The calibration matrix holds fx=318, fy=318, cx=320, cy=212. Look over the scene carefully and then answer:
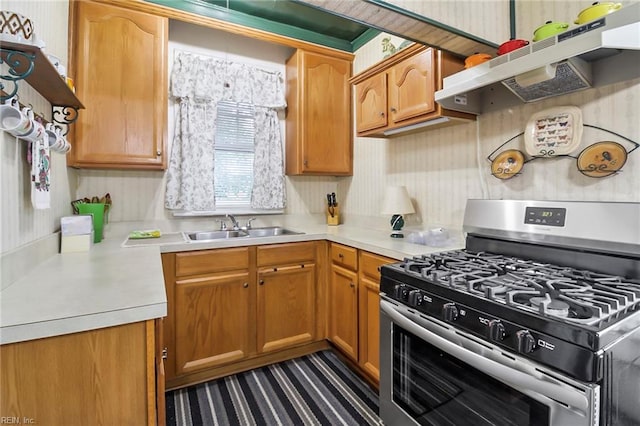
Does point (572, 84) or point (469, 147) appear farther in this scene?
point (469, 147)

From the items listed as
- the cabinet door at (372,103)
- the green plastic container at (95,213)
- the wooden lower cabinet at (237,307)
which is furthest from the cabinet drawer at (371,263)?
the green plastic container at (95,213)

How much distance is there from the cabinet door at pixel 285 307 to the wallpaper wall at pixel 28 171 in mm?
1244

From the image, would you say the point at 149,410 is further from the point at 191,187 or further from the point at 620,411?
the point at 191,187

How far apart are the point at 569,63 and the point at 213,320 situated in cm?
229

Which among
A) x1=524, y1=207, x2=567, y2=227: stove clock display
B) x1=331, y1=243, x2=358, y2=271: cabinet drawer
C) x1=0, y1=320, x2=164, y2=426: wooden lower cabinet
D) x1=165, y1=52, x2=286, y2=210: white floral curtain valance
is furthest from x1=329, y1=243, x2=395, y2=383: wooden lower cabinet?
x1=0, y1=320, x2=164, y2=426: wooden lower cabinet

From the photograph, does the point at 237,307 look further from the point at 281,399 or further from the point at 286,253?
the point at 281,399

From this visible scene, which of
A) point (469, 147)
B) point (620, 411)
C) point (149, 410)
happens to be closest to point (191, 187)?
point (149, 410)

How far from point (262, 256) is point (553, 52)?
1.90 meters

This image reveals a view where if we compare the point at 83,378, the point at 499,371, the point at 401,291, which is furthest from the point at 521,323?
the point at 83,378

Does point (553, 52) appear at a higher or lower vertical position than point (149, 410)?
higher

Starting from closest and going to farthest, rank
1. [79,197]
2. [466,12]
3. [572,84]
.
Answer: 1. [572,84]
2. [466,12]
3. [79,197]

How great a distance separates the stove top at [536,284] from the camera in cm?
88

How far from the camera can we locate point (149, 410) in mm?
917

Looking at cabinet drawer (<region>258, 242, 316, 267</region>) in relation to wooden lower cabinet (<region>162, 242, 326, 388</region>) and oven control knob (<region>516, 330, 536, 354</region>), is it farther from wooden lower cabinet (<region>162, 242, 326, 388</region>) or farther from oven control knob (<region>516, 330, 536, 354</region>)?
oven control knob (<region>516, 330, 536, 354</region>)
